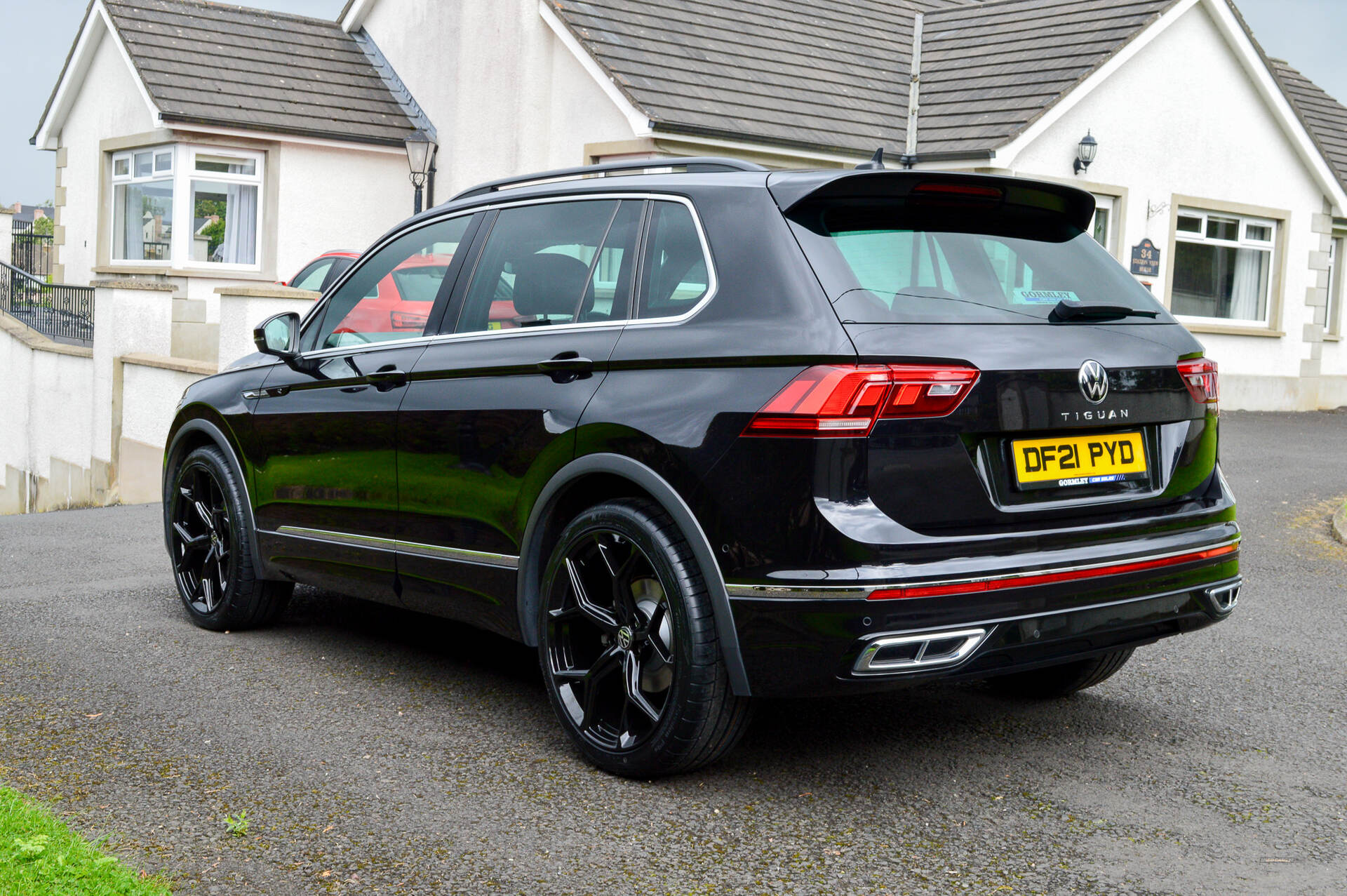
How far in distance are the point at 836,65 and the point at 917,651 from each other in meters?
18.4

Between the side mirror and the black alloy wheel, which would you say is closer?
the side mirror

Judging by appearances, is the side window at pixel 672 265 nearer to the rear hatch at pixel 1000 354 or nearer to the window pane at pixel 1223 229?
the rear hatch at pixel 1000 354

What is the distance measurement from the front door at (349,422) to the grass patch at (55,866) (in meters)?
1.71

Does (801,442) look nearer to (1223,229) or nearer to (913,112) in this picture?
(913,112)

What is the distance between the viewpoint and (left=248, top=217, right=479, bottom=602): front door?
5223mm

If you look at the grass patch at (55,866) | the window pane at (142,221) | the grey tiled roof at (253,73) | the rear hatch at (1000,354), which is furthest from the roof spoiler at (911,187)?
the window pane at (142,221)

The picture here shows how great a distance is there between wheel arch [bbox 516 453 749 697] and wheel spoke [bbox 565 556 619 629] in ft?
0.63

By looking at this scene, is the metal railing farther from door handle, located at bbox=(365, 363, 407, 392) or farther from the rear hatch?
the rear hatch

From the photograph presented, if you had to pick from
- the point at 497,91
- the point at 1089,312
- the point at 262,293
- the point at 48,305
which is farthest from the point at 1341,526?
the point at 48,305

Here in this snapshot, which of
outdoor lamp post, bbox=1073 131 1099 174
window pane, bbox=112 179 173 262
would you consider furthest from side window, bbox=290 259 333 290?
outdoor lamp post, bbox=1073 131 1099 174

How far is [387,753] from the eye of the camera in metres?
4.46

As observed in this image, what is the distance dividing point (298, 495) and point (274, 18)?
2105cm

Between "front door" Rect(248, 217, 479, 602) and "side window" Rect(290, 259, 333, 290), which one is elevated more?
"side window" Rect(290, 259, 333, 290)

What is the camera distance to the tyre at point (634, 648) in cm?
393
